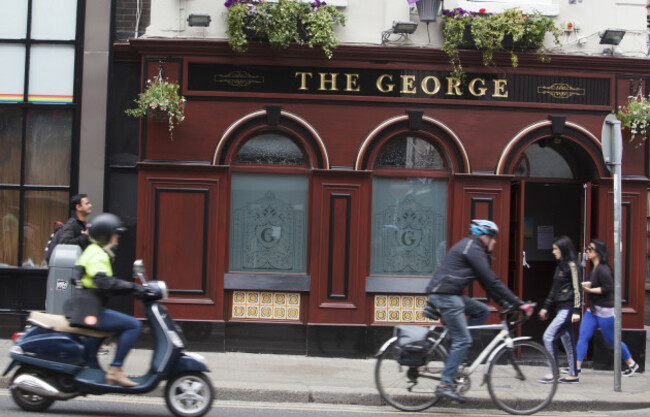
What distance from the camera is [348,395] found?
817 centimetres

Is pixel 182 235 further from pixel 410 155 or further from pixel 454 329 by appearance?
pixel 454 329

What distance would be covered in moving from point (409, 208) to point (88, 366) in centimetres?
546

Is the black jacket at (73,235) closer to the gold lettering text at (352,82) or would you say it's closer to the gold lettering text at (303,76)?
the gold lettering text at (303,76)

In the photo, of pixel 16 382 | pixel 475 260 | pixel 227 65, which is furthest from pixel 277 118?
pixel 16 382

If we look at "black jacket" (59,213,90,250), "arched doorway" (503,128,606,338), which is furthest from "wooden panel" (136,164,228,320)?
"arched doorway" (503,128,606,338)

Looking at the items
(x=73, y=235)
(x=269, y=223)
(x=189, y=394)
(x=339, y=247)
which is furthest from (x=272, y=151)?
(x=189, y=394)

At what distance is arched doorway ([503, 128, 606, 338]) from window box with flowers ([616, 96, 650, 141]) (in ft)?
1.81

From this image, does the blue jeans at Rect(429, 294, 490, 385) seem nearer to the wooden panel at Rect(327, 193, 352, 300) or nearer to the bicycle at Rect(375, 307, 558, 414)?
the bicycle at Rect(375, 307, 558, 414)

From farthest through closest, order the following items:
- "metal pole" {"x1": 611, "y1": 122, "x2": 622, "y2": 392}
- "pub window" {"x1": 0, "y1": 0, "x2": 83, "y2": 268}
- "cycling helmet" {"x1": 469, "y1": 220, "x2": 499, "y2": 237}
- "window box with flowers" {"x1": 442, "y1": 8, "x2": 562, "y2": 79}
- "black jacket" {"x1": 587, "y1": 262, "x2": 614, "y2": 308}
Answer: "pub window" {"x1": 0, "y1": 0, "x2": 83, "y2": 268} → "window box with flowers" {"x1": 442, "y1": 8, "x2": 562, "y2": 79} → "black jacket" {"x1": 587, "y1": 262, "x2": 614, "y2": 308} → "metal pole" {"x1": 611, "y1": 122, "x2": 622, "y2": 392} → "cycling helmet" {"x1": 469, "y1": 220, "x2": 499, "y2": 237}

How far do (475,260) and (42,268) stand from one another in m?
6.40

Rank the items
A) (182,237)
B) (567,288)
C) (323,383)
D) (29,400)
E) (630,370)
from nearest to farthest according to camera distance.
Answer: (29,400)
(323,383)
(567,288)
(630,370)
(182,237)

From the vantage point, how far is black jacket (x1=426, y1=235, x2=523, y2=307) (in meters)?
7.57

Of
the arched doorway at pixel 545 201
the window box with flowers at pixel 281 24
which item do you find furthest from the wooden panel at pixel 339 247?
the arched doorway at pixel 545 201

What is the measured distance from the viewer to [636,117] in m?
10.4
